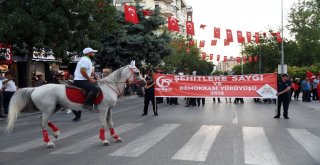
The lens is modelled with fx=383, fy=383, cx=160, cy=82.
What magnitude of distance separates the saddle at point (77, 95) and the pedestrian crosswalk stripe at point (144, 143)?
1.33m

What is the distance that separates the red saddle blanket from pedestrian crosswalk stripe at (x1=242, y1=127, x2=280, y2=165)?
142 inches

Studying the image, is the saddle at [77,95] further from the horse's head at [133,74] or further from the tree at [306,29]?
the tree at [306,29]

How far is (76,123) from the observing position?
13.7 meters

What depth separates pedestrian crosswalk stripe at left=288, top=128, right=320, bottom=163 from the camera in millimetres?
8102

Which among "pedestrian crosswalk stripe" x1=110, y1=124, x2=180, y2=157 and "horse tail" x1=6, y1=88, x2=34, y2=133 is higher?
"horse tail" x1=6, y1=88, x2=34, y2=133

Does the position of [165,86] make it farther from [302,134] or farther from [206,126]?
[302,134]

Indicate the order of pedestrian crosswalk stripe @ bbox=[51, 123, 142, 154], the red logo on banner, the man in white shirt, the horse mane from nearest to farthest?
pedestrian crosswalk stripe @ bbox=[51, 123, 142, 154] → the horse mane → the man in white shirt → the red logo on banner

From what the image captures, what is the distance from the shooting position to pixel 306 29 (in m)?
53.4

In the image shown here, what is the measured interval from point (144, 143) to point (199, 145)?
52.3 inches

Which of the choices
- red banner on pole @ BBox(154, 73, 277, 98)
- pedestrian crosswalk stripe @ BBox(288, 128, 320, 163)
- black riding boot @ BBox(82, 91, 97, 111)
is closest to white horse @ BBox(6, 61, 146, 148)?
black riding boot @ BBox(82, 91, 97, 111)

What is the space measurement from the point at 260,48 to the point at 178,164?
54.4 metres

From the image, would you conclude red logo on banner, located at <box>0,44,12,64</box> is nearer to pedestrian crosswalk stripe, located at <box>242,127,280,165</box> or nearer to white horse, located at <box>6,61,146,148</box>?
white horse, located at <box>6,61,146,148</box>

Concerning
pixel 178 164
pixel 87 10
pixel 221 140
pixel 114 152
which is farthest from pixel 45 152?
pixel 87 10

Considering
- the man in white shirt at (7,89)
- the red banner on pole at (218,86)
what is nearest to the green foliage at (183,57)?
the red banner on pole at (218,86)
